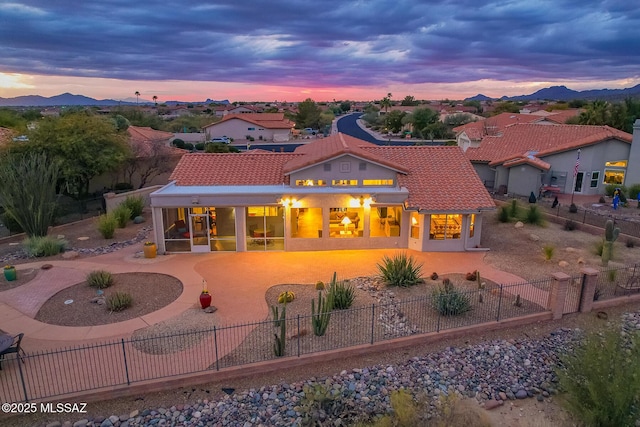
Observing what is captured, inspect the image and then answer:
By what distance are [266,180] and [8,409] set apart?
A: 48.6ft

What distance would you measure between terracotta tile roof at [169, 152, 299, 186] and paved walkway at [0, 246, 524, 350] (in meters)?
4.03

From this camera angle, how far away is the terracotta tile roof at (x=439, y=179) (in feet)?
68.6

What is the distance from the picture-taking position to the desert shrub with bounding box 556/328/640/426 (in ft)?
30.7

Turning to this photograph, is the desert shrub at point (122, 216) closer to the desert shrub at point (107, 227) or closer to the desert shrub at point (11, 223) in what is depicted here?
the desert shrub at point (107, 227)

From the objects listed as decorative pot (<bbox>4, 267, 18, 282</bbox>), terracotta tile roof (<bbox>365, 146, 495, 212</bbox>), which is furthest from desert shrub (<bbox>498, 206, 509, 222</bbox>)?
decorative pot (<bbox>4, 267, 18, 282</bbox>)

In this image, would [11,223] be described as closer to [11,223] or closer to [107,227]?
[11,223]

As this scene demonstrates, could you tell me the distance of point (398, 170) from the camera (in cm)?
2202

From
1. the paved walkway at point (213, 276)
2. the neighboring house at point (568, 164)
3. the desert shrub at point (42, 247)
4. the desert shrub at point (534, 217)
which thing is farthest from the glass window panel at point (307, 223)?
the neighboring house at point (568, 164)

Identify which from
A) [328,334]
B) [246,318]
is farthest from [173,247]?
[328,334]

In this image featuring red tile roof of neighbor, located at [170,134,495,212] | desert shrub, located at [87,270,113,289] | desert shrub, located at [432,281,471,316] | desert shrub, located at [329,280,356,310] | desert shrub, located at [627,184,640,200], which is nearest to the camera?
desert shrub, located at [432,281,471,316]

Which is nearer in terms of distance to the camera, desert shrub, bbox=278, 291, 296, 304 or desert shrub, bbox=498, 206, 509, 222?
desert shrub, bbox=278, 291, 296, 304

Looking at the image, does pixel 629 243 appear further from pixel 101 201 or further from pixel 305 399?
pixel 101 201

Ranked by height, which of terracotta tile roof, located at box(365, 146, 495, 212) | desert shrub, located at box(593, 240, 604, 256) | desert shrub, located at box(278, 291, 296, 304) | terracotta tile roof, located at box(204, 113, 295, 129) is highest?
terracotta tile roof, located at box(204, 113, 295, 129)

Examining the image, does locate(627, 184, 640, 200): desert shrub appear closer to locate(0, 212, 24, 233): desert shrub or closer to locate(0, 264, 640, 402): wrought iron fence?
locate(0, 264, 640, 402): wrought iron fence
